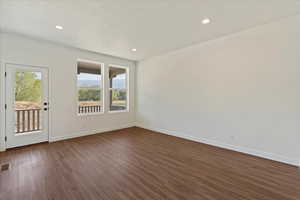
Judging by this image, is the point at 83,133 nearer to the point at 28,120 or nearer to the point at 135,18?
the point at 28,120

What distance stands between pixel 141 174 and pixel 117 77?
4168 mm

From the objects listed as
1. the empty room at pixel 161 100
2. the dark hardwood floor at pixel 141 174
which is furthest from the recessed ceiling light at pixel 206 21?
the dark hardwood floor at pixel 141 174

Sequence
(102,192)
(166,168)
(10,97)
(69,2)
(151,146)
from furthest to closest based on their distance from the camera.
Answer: (151,146) < (10,97) < (166,168) < (69,2) < (102,192)

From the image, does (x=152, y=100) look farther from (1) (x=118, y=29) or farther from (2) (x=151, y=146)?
(1) (x=118, y=29)

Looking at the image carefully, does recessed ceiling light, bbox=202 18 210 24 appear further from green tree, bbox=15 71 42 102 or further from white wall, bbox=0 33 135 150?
green tree, bbox=15 71 42 102

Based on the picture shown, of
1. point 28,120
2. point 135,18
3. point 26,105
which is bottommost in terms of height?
point 28,120

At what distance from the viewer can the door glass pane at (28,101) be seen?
11.3 feet

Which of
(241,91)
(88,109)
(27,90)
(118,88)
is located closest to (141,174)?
(241,91)

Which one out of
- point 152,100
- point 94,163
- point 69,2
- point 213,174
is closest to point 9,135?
point 94,163

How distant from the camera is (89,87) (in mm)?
4859

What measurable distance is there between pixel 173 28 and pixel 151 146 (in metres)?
2.90

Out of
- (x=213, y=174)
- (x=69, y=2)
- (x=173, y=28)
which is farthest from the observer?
(x=173, y=28)

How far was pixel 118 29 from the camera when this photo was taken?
3.10m

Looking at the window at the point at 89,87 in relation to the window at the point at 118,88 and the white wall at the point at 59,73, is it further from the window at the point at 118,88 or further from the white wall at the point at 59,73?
the window at the point at 118,88
